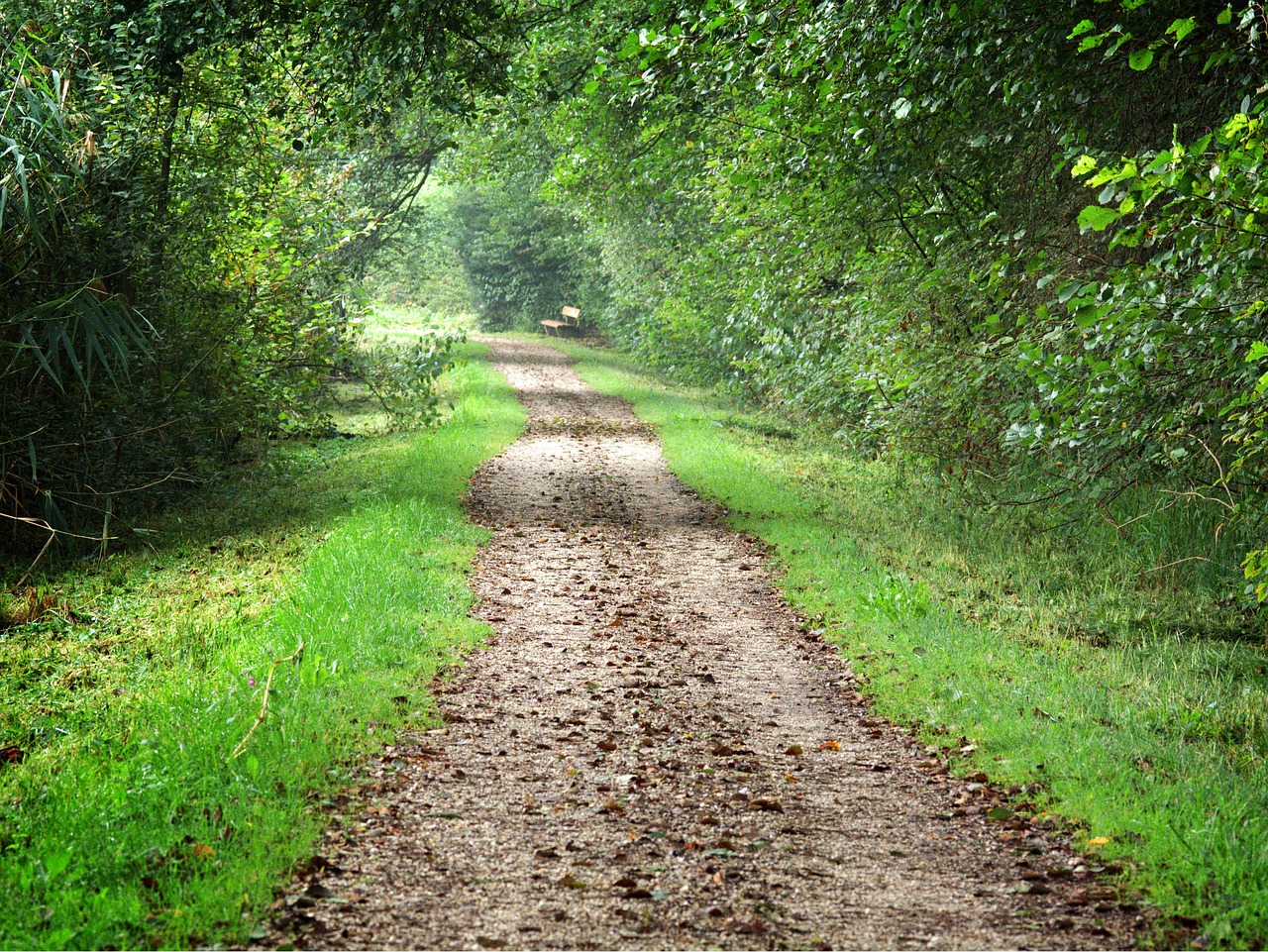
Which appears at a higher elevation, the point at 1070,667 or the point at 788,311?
the point at 788,311

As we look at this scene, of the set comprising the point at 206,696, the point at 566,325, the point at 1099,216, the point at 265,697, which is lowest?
the point at 206,696

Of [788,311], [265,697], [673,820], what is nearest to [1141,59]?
[673,820]

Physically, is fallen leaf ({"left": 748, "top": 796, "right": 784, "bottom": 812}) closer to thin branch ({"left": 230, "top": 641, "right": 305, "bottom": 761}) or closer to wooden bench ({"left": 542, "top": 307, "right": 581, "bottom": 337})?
thin branch ({"left": 230, "top": 641, "right": 305, "bottom": 761})

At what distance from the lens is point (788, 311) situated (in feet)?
46.0

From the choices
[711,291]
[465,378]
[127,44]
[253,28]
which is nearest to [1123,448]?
[253,28]

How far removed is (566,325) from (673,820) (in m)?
38.9

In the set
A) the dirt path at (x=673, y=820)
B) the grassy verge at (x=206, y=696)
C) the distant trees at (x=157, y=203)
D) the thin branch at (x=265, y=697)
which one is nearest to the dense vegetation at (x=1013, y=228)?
the dirt path at (x=673, y=820)

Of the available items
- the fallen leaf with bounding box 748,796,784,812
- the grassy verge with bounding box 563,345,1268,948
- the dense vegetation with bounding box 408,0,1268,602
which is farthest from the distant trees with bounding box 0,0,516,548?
the fallen leaf with bounding box 748,796,784,812

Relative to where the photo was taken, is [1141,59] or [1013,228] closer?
[1141,59]

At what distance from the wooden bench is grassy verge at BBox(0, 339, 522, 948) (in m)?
30.4

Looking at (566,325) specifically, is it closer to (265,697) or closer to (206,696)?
(206,696)

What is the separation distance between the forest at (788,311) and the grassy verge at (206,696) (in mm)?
47

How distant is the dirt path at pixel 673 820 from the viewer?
3.71 meters

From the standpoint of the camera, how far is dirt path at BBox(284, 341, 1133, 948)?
12.2ft
